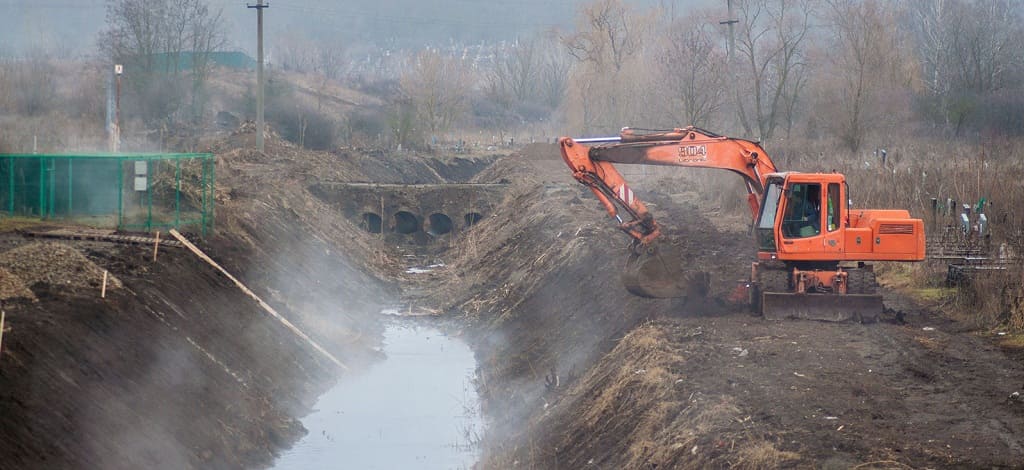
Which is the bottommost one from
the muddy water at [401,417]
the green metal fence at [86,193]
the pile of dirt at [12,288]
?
the muddy water at [401,417]

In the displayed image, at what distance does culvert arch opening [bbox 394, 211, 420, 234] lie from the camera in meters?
47.2

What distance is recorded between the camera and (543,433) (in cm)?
1672

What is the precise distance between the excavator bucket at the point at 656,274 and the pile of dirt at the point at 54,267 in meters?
8.35

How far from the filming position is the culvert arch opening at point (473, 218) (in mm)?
46781

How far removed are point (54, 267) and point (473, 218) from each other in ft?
96.1

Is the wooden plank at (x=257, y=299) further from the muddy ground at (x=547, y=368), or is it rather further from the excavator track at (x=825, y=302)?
the excavator track at (x=825, y=302)

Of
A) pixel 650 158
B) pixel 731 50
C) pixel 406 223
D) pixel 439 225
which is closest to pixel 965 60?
pixel 731 50

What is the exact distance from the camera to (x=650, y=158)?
19.4m

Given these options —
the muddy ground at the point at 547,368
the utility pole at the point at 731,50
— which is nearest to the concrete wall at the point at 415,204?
the utility pole at the point at 731,50

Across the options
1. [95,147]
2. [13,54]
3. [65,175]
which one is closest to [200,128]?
[13,54]

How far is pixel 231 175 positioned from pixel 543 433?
2674cm

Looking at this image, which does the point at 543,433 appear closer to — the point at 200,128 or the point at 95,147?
the point at 95,147

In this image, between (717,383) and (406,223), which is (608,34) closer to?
(406,223)

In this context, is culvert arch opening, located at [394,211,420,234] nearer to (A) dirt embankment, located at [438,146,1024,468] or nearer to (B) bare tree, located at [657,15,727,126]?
(B) bare tree, located at [657,15,727,126]
